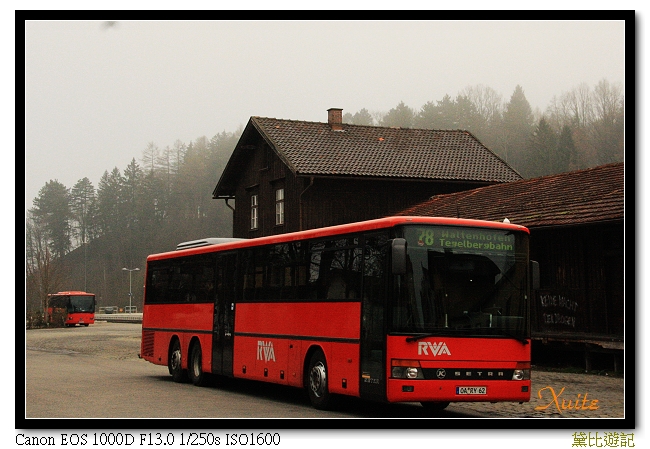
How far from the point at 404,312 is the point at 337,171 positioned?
24944 mm

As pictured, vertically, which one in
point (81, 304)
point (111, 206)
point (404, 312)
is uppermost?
point (111, 206)

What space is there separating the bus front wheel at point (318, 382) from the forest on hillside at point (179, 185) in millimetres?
5542

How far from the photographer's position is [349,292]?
15.2 metres

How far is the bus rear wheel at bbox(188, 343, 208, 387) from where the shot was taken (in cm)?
2108

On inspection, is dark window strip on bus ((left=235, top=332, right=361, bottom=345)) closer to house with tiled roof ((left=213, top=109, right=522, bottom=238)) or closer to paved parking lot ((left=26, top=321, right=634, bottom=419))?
paved parking lot ((left=26, top=321, right=634, bottom=419))

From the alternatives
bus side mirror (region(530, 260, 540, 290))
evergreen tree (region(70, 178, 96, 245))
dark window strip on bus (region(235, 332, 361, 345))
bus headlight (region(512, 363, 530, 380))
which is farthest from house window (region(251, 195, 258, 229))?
bus headlight (region(512, 363, 530, 380))

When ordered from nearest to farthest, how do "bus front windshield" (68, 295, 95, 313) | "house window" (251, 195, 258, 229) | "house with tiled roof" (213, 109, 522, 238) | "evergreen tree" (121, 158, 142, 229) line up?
"house with tiled roof" (213, 109, 522, 238)
"house window" (251, 195, 258, 229)
"bus front windshield" (68, 295, 95, 313)
"evergreen tree" (121, 158, 142, 229)

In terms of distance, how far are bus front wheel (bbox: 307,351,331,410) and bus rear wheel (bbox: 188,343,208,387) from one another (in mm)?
5390

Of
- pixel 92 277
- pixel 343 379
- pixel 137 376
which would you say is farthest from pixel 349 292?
pixel 92 277

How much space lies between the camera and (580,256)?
23.8 m

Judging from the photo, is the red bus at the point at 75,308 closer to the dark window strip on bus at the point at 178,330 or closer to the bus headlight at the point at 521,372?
the dark window strip on bus at the point at 178,330

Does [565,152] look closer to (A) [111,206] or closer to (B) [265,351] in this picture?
(B) [265,351]

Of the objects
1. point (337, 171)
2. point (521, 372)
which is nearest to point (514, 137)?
point (337, 171)

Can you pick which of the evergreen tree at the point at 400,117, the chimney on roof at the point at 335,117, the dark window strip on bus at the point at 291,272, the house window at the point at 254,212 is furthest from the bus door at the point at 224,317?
the evergreen tree at the point at 400,117
